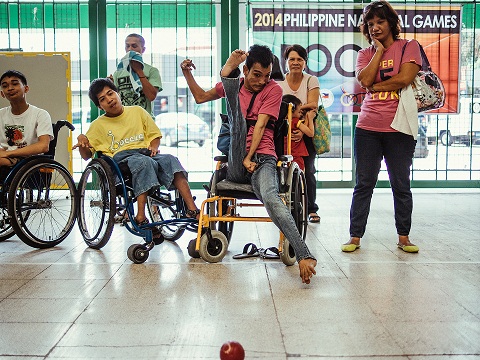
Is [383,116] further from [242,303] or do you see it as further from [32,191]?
[32,191]

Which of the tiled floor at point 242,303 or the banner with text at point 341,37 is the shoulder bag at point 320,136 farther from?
the banner with text at point 341,37

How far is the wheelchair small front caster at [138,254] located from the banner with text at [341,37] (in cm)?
389

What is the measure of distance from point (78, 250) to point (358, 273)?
1.70 meters

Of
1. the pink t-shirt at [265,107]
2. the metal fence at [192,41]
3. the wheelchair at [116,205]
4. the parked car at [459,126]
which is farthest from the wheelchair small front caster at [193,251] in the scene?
the parked car at [459,126]

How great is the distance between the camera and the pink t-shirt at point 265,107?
379cm

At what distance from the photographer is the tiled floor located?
7.79 feet

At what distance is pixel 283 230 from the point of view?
346 cm

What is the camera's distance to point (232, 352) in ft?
7.06

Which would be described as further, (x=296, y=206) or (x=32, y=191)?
(x=32, y=191)

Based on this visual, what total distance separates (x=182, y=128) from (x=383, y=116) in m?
3.61

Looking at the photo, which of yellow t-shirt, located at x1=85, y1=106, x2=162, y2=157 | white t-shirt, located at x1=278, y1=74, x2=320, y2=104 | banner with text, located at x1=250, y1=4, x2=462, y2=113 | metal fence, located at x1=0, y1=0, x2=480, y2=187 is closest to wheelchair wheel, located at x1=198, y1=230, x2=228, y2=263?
yellow t-shirt, located at x1=85, y1=106, x2=162, y2=157

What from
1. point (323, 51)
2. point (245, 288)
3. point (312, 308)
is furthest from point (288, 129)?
point (323, 51)

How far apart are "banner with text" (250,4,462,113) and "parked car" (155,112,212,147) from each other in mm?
1035

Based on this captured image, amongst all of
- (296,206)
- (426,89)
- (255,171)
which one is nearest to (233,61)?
(255,171)
